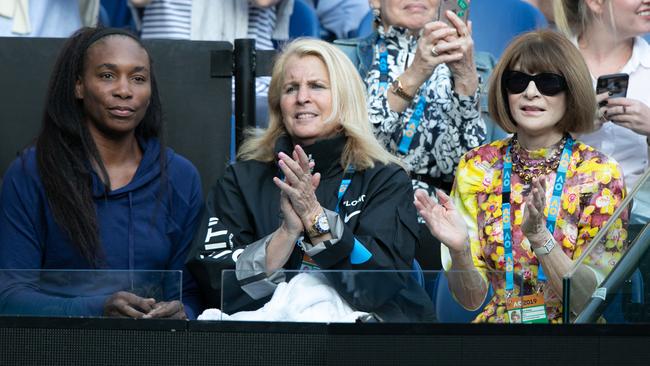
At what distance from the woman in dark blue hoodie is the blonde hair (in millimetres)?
1755

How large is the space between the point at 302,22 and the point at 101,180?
6.65 ft

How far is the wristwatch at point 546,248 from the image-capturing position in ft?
11.8

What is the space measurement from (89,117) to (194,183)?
18.3 inches

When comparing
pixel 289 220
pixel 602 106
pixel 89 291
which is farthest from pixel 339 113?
pixel 89 291

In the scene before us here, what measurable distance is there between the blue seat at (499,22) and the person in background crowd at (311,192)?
175 cm

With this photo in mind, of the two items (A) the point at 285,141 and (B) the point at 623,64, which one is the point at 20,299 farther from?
(B) the point at 623,64

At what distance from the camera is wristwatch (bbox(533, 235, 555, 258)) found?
3588mm

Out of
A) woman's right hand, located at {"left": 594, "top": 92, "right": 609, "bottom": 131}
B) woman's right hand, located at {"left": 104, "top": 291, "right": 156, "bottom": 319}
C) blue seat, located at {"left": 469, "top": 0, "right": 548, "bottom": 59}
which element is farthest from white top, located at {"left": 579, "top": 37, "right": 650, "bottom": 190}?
woman's right hand, located at {"left": 104, "top": 291, "right": 156, "bottom": 319}

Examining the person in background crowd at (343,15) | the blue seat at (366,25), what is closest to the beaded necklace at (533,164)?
the blue seat at (366,25)

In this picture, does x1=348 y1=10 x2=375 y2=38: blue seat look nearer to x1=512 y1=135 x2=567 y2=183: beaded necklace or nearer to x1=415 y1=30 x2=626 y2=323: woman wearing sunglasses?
x1=415 y1=30 x2=626 y2=323: woman wearing sunglasses

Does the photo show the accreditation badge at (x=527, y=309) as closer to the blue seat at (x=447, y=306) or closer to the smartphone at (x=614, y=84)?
the blue seat at (x=447, y=306)

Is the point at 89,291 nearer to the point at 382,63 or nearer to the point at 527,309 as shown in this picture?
the point at 527,309

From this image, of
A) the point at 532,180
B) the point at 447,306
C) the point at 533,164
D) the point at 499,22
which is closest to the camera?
the point at 447,306

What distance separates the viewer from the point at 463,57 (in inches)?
178
